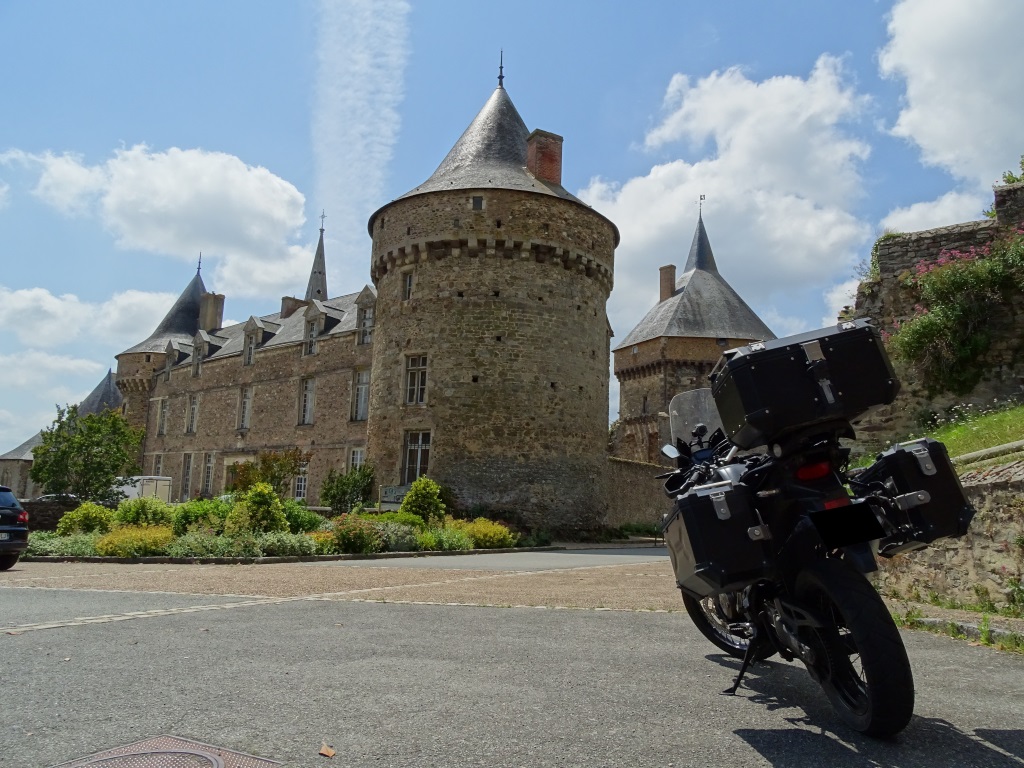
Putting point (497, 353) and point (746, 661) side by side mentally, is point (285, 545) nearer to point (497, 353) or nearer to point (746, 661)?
point (497, 353)

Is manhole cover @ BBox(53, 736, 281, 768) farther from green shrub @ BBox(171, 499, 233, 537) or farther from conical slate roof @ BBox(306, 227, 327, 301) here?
conical slate roof @ BBox(306, 227, 327, 301)

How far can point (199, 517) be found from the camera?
52.6 feet

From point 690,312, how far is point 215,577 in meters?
30.3

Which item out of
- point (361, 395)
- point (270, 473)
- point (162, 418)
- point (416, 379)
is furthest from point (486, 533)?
point (162, 418)

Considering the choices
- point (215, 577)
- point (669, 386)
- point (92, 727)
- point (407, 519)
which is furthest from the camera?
point (669, 386)

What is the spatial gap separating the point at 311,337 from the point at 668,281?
1879 cm

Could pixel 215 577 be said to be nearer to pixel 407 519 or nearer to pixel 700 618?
pixel 700 618

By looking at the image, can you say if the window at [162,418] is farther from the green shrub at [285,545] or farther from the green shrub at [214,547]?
the green shrub at [285,545]

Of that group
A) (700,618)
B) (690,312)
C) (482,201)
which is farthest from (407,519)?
(690,312)

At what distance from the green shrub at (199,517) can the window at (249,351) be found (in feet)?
53.4

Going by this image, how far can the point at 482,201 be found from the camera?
2072 cm

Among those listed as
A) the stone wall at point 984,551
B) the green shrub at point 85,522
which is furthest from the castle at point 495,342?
the stone wall at point 984,551

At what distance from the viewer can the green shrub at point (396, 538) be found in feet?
46.6

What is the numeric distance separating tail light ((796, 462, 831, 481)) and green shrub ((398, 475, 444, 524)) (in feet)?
50.1
